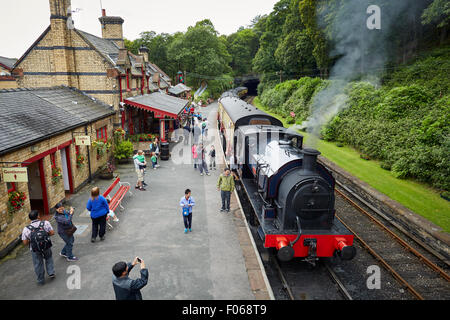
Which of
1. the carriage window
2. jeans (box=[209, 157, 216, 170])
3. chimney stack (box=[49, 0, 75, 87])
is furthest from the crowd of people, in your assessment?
chimney stack (box=[49, 0, 75, 87])

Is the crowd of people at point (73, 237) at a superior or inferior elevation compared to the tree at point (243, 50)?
inferior

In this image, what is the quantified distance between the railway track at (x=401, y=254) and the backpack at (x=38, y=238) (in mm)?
7716

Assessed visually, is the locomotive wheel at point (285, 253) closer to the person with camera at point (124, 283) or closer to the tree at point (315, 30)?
the person with camera at point (124, 283)

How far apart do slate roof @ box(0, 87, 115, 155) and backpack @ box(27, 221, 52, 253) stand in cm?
262

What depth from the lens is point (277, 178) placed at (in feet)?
23.7

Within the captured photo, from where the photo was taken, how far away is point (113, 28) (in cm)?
2100

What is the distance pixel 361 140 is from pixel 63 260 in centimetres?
1517

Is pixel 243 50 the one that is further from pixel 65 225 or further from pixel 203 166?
pixel 65 225

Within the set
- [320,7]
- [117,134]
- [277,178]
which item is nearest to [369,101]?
[320,7]

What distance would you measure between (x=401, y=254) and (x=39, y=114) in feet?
40.7

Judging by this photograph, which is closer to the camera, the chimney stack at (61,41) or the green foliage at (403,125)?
the green foliage at (403,125)

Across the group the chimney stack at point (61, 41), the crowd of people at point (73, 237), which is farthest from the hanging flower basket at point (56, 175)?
the chimney stack at point (61, 41)

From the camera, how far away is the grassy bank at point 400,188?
9.76 metres

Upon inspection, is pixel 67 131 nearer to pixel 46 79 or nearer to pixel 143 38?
pixel 46 79
